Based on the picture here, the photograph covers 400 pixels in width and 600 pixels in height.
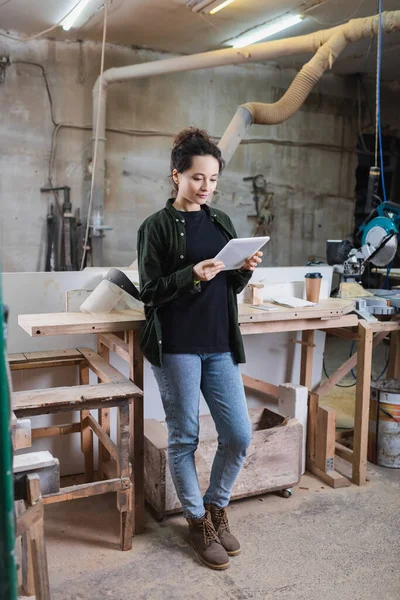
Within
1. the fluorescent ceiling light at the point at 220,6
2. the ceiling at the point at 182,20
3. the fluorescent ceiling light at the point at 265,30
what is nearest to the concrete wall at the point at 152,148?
the ceiling at the point at 182,20

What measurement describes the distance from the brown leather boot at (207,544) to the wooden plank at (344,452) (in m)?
1.02

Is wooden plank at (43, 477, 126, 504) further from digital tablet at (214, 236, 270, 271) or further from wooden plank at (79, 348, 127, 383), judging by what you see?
digital tablet at (214, 236, 270, 271)

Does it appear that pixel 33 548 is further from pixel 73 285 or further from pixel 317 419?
pixel 317 419

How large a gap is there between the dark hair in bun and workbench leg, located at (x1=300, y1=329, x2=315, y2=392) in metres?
1.38

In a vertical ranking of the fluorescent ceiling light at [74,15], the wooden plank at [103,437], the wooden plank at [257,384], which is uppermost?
the fluorescent ceiling light at [74,15]

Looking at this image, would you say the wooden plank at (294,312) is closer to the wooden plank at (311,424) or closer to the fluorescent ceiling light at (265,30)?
the wooden plank at (311,424)

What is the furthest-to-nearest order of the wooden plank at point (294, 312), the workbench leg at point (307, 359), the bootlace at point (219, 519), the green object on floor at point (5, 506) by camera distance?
the workbench leg at point (307, 359) < the wooden plank at point (294, 312) < the bootlace at point (219, 519) < the green object on floor at point (5, 506)

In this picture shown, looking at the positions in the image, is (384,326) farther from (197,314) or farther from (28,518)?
(28,518)

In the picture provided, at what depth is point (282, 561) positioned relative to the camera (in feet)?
6.73

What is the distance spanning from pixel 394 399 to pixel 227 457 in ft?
4.08

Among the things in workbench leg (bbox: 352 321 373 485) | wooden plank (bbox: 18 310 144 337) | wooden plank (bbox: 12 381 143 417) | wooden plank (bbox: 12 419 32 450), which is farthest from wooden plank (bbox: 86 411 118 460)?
workbench leg (bbox: 352 321 373 485)

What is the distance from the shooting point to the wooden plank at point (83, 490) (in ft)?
6.11

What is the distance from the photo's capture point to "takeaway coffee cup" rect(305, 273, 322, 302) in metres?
2.68

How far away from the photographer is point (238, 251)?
184 centimetres
